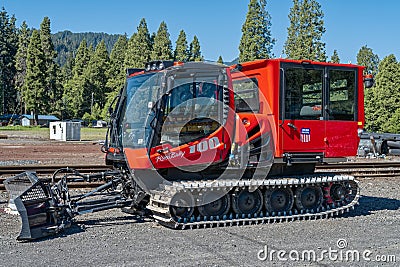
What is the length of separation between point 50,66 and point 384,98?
5116 cm

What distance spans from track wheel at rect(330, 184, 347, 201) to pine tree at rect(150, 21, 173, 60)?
58946 mm

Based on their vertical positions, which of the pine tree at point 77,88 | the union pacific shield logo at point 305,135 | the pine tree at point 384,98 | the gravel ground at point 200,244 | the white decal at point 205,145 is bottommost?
the gravel ground at point 200,244

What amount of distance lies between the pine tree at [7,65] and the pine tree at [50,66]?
806 inches

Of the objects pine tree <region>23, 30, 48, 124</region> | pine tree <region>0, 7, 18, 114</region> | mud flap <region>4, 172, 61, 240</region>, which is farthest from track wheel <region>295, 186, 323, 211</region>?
pine tree <region>0, 7, 18, 114</region>

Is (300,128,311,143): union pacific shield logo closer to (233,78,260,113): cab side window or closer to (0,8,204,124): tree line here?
(233,78,260,113): cab side window

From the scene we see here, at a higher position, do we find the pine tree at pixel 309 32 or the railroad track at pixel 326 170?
the pine tree at pixel 309 32

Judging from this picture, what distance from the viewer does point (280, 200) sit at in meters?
10.6

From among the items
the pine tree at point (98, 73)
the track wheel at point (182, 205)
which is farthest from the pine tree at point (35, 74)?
the track wheel at point (182, 205)

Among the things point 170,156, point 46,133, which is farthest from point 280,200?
point 46,133

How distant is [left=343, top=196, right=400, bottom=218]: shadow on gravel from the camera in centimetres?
1183

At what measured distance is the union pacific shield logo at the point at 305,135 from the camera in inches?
419

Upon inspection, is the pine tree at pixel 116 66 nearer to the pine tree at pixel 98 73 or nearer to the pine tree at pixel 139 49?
the pine tree at pixel 98 73

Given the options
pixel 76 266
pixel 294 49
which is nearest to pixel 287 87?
pixel 76 266

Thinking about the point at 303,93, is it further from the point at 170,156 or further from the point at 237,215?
the point at 170,156
